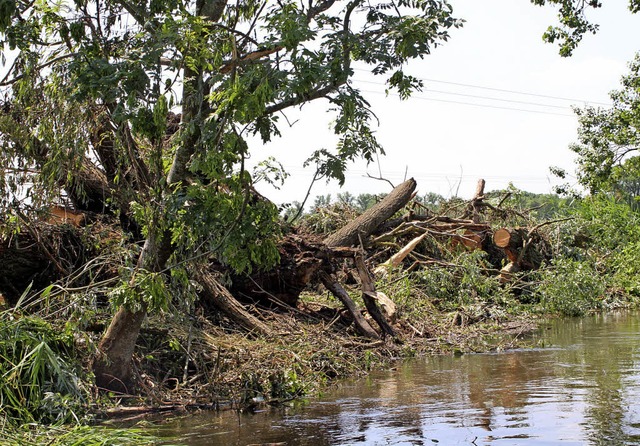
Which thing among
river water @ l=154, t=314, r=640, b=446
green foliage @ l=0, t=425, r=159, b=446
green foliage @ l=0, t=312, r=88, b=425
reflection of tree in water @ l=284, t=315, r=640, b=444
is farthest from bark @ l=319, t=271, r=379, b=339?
green foliage @ l=0, t=425, r=159, b=446

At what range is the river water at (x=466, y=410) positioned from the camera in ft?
20.3

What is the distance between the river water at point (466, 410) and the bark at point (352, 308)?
39.2 inches

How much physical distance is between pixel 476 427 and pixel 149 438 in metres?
2.67

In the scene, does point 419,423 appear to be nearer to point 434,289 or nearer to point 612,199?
point 434,289

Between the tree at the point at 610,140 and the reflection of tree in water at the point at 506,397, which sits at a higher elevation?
the tree at the point at 610,140

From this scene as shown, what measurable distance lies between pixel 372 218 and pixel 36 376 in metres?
8.89

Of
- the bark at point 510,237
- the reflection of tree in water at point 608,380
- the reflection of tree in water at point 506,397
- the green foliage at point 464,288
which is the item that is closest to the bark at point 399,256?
the green foliage at point 464,288

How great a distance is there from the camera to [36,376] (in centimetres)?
687

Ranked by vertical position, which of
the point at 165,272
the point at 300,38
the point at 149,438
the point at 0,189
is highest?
the point at 300,38

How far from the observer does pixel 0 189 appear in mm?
8727

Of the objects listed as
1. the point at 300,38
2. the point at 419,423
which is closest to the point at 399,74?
the point at 300,38

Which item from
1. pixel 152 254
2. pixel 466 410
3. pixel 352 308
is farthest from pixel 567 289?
pixel 152 254

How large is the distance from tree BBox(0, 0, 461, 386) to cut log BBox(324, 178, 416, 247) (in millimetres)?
5990

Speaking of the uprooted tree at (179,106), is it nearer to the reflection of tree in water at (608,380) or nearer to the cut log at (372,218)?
the reflection of tree in water at (608,380)
